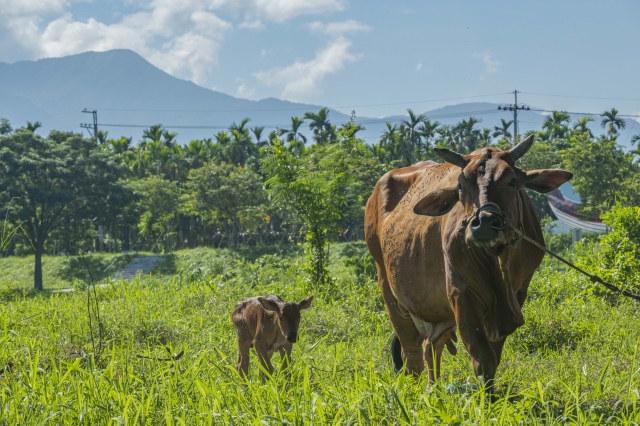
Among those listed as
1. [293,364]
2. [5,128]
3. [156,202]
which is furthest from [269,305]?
[156,202]

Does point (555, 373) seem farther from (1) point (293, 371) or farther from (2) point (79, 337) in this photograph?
(2) point (79, 337)

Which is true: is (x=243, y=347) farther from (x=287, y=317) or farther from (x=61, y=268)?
(x=61, y=268)

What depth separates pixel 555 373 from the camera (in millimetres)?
5805

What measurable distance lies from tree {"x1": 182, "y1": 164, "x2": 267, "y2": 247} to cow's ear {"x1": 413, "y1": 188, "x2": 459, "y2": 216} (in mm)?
→ 35588

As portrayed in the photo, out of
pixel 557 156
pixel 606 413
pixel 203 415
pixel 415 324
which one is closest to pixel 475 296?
pixel 606 413

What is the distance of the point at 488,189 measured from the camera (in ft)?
13.5

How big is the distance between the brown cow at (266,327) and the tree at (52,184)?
2651 cm

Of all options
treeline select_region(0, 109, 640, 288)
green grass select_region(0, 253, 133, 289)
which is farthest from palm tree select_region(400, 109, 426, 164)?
green grass select_region(0, 253, 133, 289)

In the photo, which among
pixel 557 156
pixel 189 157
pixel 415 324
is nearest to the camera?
pixel 415 324

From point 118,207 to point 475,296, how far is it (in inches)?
1303

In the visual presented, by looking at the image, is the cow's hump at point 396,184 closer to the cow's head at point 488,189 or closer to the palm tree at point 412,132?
the cow's head at point 488,189

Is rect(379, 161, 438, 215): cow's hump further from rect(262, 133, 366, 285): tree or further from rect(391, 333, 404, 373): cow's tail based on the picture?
rect(262, 133, 366, 285): tree

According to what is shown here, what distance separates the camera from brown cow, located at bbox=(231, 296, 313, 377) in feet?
19.7

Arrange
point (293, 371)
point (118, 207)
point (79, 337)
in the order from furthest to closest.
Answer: point (118, 207)
point (79, 337)
point (293, 371)
